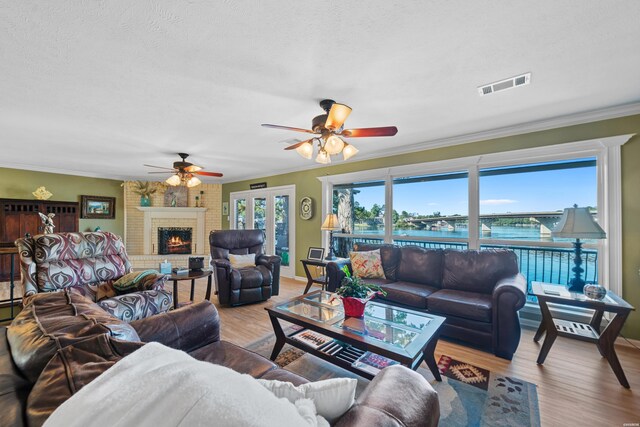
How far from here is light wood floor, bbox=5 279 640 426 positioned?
1.72m

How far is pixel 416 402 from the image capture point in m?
0.94

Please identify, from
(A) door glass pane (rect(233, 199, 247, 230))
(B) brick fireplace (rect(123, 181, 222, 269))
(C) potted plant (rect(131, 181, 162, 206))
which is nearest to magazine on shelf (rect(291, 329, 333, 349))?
(A) door glass pane (rect(233, 199, 247, 230))

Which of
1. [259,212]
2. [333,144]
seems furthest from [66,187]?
[333,144]

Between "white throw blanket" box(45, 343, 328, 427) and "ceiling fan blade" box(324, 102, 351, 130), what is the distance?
1990mm

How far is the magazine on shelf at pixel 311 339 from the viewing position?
2146mm

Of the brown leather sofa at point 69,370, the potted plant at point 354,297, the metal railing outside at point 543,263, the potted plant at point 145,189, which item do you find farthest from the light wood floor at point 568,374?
the potted plant at point 145,189

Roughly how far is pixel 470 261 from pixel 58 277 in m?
4.21

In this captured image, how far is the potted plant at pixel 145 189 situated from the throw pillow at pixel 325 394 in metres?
7.38

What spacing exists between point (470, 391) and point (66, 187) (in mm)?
8079

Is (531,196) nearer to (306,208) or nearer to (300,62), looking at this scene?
(300,62)

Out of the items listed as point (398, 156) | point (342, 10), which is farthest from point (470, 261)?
point (342, 10)

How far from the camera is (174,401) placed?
1.58ft

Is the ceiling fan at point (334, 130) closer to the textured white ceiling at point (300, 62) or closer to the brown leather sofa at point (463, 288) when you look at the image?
the textured white ceiling at point (300, 62)

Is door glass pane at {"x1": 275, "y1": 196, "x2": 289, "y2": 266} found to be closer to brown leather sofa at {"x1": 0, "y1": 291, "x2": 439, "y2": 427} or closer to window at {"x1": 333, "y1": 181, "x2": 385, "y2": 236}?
window at {"x1": 333, "y1": 181, "x2": 385, "y2": 236}
